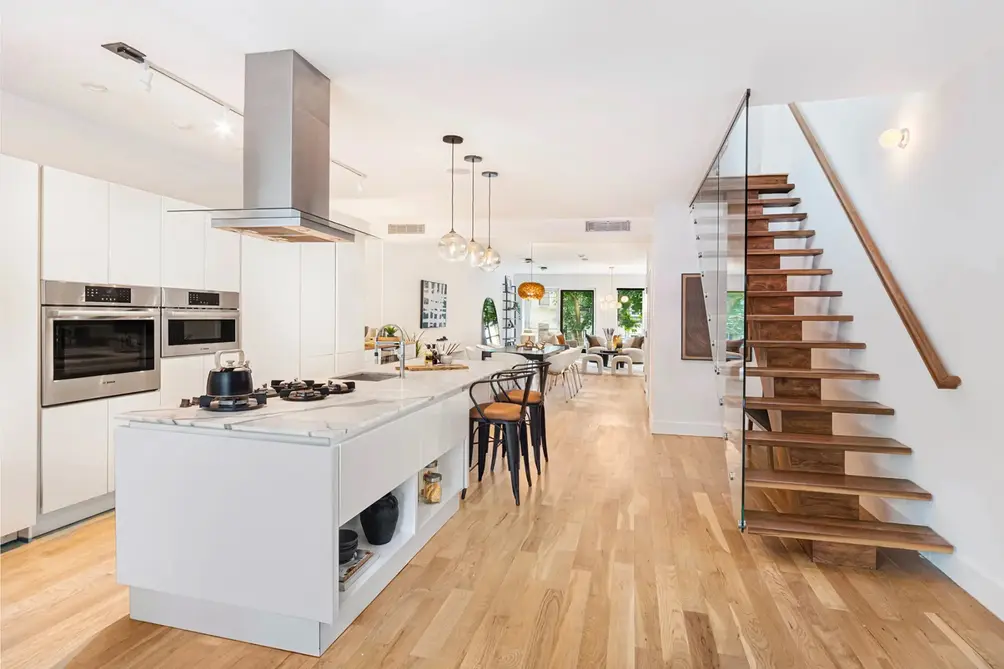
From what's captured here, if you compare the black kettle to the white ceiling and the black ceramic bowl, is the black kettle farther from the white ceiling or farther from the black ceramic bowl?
the white ceiling

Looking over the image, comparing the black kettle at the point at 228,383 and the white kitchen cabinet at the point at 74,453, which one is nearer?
the black kettle at the point at 228,383

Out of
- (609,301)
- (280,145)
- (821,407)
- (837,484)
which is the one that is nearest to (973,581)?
(837,484)

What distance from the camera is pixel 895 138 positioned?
343 centimetres

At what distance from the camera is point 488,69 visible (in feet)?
9.30

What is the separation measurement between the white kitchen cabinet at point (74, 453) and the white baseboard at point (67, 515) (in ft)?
0.30

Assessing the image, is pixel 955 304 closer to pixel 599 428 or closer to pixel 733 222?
pixel 733 222

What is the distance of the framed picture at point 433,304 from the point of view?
9727mm

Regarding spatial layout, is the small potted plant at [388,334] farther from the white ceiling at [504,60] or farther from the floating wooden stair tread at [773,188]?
the floating wooden stair tread at [773,188]

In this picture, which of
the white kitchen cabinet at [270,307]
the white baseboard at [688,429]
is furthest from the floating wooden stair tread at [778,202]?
the white kitchen cabinet at [270,307]

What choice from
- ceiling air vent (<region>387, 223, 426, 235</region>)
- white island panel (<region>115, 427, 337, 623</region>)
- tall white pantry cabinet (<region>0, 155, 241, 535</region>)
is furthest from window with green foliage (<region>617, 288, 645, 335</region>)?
white island panel (<region>115, 427, 337, 623</region>)

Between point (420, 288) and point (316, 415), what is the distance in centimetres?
743

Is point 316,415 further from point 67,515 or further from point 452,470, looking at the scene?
point 67,515

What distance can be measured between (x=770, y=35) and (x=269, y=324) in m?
4.05

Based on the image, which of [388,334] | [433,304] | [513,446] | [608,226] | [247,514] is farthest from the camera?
[433,304]
